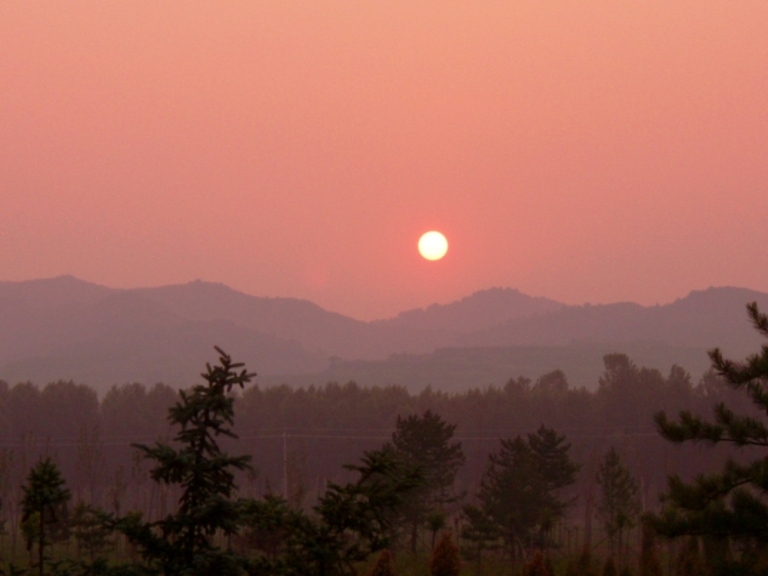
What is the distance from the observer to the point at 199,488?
11.9 metres

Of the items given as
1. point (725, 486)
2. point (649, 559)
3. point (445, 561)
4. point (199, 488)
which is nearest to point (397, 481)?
point (199, 488)

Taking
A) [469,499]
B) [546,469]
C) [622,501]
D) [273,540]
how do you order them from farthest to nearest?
[469,499] < [622,501] < [546,469] < [273,540]

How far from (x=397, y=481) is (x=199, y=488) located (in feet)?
7.59

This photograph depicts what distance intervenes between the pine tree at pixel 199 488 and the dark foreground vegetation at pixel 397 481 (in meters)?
0.03

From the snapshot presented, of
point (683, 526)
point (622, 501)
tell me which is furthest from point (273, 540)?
point (622, 501)

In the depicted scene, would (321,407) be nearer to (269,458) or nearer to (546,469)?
(269,458)

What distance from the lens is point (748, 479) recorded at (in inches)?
979

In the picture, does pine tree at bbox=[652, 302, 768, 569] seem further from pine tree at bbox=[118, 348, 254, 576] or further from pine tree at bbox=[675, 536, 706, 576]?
pine tree at bbox=[118, 348, 254, 576]

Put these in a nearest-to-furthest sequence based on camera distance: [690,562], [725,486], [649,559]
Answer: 1. [725,486]
2. [690,562]
3. [649,559]

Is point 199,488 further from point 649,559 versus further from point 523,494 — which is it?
point 523,494

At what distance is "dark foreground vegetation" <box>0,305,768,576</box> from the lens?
11805mm

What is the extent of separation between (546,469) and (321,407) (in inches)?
2496

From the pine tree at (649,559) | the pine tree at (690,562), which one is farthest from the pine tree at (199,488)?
the pine tree at (690,562)

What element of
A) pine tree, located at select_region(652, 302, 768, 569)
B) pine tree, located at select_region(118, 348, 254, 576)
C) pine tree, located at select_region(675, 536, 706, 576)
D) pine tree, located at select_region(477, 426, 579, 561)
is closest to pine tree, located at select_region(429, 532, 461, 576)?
pine tree, located at select_region(675, 536, 706, 576)
